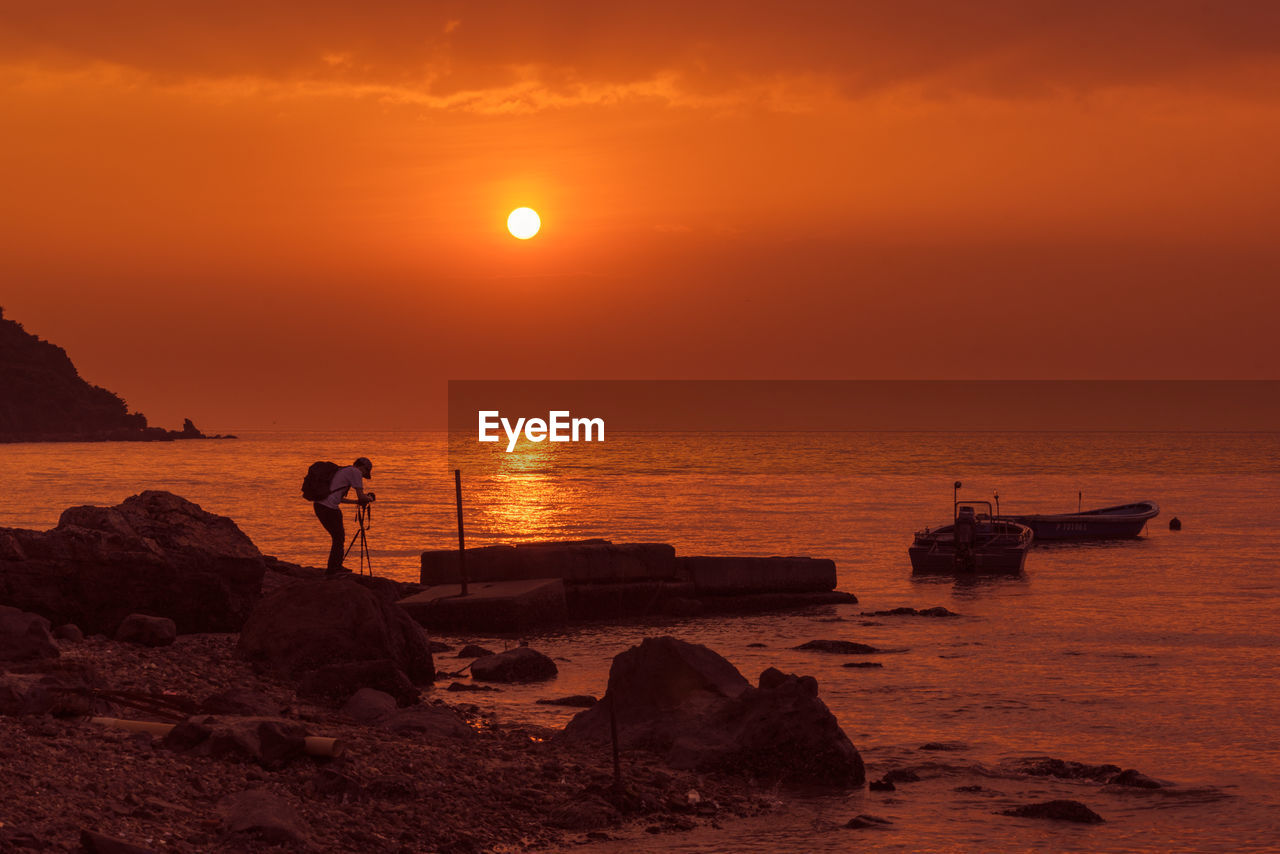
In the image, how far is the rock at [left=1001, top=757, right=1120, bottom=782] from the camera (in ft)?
41.2

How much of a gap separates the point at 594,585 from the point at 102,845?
62.7 feet

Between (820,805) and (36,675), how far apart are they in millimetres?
6873

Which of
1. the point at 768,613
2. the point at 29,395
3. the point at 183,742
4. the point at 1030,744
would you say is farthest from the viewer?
the point at 29,395

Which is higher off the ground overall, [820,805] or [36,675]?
[36,675]

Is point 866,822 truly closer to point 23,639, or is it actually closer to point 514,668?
point 514,668

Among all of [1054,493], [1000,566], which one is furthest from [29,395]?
[1000,566]

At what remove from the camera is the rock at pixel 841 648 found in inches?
831

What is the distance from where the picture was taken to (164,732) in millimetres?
9445

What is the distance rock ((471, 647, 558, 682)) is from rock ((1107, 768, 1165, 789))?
834 cm

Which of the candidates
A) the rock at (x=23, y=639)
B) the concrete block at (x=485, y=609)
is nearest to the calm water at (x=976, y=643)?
the concrete block at (x=485, y=609)

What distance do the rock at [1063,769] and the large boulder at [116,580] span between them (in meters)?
9.96

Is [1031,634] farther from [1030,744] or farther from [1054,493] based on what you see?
[1054,493]

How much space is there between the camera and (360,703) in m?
12.5

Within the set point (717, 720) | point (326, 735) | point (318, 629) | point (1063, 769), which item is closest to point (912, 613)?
point (1063, 769)
